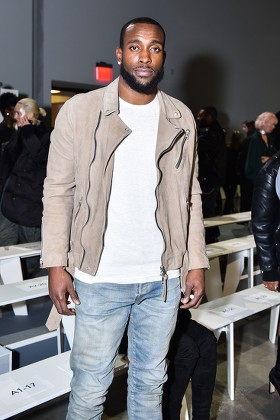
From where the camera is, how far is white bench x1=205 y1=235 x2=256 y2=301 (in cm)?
357

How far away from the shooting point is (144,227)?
1.40 meters

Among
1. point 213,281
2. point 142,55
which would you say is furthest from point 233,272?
point 142,55

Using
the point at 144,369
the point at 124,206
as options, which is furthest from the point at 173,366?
the point at 124,206

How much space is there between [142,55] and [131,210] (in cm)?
43

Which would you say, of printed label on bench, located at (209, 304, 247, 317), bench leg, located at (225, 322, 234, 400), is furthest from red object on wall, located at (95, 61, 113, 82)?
bench leg, located at (225, 322, 234, 400)

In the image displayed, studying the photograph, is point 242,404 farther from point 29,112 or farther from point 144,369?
point 29,112

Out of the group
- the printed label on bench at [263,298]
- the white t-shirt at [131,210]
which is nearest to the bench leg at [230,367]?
the printed label on bench at [263,298]

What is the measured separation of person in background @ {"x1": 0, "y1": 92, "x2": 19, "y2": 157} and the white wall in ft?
4.22

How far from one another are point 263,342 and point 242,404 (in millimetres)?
768

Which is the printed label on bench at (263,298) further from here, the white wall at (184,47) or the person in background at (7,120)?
the white wall at (184,47)

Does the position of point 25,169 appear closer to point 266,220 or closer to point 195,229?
point 266,220

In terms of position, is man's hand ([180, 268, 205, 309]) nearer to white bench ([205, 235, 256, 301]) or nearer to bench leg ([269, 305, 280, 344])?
bench leg ([269, 305, 280, 344])

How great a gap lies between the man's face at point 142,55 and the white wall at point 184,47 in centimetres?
477

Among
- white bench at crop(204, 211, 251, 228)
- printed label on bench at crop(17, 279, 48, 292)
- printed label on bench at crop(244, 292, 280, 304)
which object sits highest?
white bench at crop(204, 211, 251, 228)
